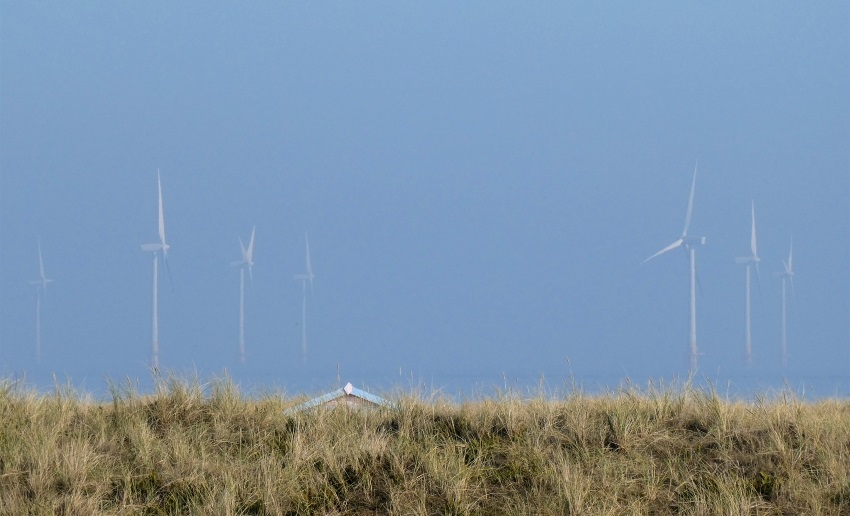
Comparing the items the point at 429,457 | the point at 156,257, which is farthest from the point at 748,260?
the point at 429,457

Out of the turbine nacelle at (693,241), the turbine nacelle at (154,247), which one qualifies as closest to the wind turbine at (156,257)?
the turbine nacelle at (154,247)

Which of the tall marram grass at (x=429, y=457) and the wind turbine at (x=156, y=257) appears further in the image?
the wind turbine at (x=156, y=257)

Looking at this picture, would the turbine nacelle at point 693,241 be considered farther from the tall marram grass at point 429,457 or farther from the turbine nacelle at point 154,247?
A: the tall marram grass at point 429,457

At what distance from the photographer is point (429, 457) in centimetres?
Answer: 1080

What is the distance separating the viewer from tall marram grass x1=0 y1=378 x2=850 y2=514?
10.2 m

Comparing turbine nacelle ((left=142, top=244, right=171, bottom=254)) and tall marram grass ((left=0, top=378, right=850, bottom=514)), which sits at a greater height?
turbine nacelle ((left=142, top=244, right=171, bottom=254))

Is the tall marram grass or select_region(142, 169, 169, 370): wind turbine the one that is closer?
the tall marram grass

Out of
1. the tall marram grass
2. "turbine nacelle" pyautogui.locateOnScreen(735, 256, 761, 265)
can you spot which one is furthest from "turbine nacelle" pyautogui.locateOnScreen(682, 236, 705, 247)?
the tall marram grass

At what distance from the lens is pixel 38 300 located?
7900 centimetres

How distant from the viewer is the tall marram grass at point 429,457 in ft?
33.5

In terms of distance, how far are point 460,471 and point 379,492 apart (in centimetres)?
87

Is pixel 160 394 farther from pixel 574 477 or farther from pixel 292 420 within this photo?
pixel 574 477

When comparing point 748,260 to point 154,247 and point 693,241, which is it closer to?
point 693,241

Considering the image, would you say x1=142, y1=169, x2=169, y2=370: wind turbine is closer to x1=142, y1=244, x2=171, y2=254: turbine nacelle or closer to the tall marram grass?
x1=142, y1=244, x2=171, y2=254: turbine nacelle
